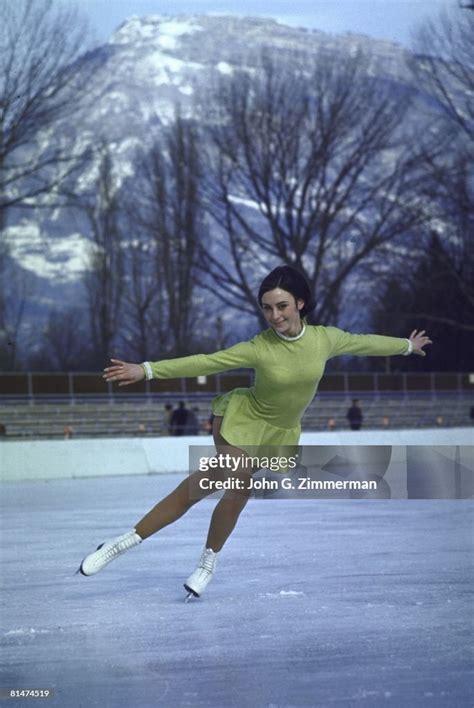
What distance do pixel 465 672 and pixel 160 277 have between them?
168 ft

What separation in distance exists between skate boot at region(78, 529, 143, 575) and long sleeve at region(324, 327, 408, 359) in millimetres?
1319

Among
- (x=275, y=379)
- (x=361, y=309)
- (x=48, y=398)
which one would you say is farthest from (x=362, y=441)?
(x=361, y=309)

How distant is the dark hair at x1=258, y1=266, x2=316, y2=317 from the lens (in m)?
6.15

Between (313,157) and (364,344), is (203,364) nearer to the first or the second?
(364,344)

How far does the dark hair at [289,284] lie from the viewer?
242 inches

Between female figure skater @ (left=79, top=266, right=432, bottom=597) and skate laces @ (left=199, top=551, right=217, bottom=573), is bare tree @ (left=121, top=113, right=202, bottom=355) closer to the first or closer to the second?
skate laces @ (left=199, top=551, right=217, bottom=573)

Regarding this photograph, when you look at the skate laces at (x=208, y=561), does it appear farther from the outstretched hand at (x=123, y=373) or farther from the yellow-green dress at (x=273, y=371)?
the outstretched hand at (x=123, y=373)

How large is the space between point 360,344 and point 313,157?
43.4 meters

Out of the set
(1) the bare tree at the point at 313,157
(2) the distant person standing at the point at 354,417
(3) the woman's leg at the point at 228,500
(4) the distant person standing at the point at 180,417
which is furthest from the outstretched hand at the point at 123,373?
(1) the bare tree at the point at 313,157

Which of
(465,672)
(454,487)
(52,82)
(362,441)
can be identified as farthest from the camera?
(52,82)

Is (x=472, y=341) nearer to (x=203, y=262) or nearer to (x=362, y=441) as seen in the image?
(x=203, y=262)

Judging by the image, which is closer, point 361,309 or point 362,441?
point 362,441

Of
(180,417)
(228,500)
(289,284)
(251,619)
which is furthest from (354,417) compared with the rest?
(289,284)

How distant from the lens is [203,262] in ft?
169
